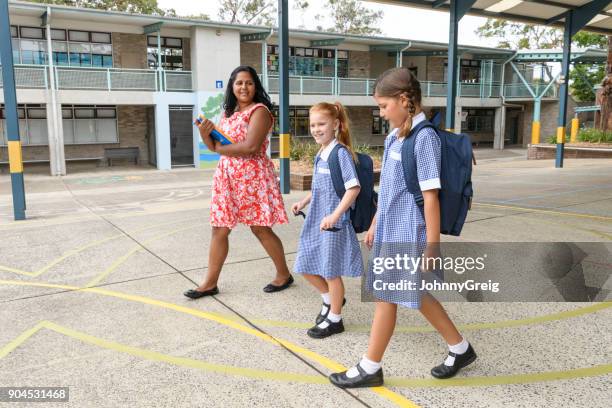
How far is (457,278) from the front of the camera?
4.80 metres

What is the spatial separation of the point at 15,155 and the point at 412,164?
7.15 m

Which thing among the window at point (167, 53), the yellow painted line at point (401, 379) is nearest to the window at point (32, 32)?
the window at point (167, 53)

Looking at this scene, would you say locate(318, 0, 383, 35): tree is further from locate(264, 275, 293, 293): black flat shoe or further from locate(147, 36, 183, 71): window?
locate(264, 275, 293, 293): black flat shoe

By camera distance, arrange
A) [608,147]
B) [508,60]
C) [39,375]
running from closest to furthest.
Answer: [39,375]
[608,147]
[508,60]

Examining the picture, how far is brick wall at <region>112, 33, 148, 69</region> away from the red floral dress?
727 inches

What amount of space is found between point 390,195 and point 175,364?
1.58 m

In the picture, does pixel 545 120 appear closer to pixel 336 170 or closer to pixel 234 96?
pixel 234 96

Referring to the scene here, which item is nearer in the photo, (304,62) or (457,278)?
(457,278)

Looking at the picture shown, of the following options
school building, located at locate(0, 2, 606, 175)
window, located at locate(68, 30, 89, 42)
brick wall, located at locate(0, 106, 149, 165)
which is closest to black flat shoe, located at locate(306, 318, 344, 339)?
school building, located at locate(0, 2, 606, 175)

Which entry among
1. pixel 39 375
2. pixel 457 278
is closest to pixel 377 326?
pixel 39 375

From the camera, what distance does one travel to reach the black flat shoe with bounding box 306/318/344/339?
334 cm

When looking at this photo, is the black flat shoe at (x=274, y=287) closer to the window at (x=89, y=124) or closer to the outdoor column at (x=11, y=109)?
the outdoor column at (x=11, y=109)

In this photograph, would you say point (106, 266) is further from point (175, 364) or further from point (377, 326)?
point (377, 326)

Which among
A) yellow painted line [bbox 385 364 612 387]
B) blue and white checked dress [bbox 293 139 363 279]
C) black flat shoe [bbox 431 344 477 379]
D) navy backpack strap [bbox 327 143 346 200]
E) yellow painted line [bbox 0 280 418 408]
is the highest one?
navy backpack strap [bbox 327 143 346 200]
